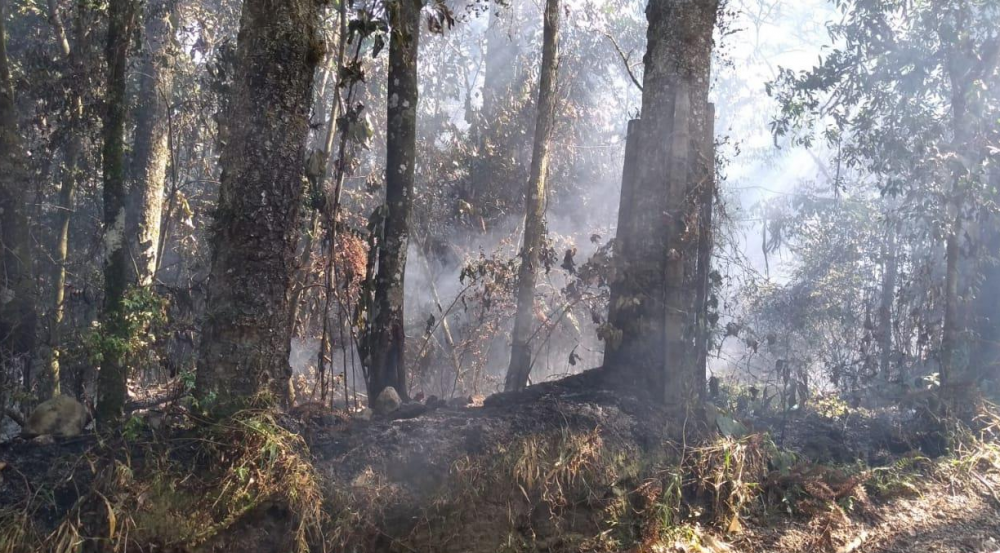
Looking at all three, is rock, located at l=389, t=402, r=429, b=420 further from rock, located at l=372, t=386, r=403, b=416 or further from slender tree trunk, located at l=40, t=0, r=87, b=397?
slender tree trunk, located at l=40, t=0, r=87, b=397

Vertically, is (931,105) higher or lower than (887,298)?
higher

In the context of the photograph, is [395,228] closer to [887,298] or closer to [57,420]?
[57,420]

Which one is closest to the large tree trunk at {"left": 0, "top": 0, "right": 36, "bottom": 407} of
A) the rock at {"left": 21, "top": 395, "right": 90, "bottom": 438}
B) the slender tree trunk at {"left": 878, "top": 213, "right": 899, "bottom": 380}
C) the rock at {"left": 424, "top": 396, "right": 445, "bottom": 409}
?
the rock at {"left": 21, "top": 395, "right": 90, "bottom": 438}

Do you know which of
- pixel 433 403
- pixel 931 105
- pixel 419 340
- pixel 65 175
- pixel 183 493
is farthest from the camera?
pixel 419 340

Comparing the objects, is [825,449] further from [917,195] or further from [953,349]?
[917,195]

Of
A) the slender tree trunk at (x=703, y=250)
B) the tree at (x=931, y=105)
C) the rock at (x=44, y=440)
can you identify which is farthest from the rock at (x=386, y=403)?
the tree at (x=931, y=105)

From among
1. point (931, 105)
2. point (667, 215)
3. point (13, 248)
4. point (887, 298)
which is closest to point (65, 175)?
point (13, 248)

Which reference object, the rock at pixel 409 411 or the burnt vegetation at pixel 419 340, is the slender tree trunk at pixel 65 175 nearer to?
the burnt vegetation at pixel 419 340

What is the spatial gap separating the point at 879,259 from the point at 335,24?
38.9 ft

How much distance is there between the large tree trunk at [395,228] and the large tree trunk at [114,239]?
2174 millimetres

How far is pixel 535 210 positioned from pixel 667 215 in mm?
2383

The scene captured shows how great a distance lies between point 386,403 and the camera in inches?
262

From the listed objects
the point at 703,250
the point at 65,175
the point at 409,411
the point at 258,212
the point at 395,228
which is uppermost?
the point at 65,175

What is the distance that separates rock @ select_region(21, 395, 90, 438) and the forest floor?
0.29 metres
